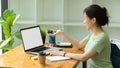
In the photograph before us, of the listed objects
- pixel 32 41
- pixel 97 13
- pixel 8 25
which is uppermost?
pixel 97 13

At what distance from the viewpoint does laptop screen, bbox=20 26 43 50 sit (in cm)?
276

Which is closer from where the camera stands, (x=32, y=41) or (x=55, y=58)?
(x=55, y=58)

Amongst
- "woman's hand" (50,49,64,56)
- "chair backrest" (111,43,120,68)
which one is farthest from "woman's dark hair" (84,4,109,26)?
"woman's hand" (50,49,64,56)

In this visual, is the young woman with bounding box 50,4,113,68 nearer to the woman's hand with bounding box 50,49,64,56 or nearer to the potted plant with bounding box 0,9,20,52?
the woman's hand with bounding box 50,49,64,56

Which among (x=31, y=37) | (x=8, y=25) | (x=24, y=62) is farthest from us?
(x=8, y=25)

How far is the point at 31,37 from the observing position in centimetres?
286

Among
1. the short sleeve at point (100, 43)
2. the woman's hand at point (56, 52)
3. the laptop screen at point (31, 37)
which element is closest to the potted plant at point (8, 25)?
the laptop screen at point (31, 37)

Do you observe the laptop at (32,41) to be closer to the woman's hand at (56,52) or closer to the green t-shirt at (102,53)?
the woman's hand at (56,52)

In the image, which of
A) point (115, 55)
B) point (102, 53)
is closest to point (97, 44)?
point (102, 53)

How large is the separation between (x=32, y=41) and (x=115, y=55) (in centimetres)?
97

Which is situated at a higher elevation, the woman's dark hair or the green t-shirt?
the woman's dark hair

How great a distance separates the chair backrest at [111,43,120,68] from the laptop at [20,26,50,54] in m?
0.72

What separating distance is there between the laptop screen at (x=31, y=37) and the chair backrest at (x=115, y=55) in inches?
34.9

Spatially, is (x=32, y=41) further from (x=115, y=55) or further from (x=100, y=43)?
(x=115, y=55)
